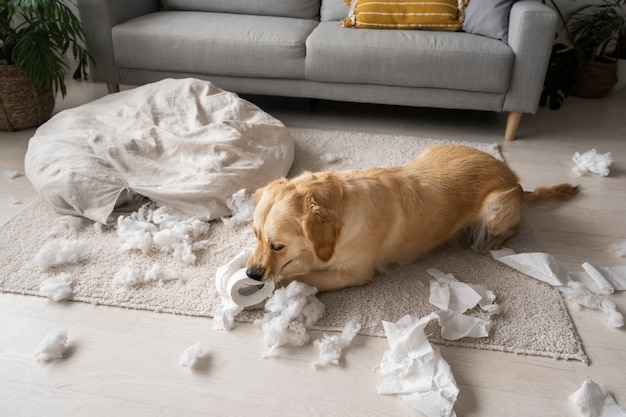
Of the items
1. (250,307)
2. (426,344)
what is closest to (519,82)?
(426,344)

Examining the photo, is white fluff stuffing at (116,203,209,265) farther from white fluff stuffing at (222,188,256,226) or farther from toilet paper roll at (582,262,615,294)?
toilet paper roll at (582,262,615,294)

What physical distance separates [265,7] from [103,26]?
1.09 m

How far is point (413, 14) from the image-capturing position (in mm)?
2852

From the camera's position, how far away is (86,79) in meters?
3.64

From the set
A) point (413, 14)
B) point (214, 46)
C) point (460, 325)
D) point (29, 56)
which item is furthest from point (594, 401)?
point (29, 56)

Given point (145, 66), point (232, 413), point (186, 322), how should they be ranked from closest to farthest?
point (232, 413)
point (186, 322)
point (145, 66)

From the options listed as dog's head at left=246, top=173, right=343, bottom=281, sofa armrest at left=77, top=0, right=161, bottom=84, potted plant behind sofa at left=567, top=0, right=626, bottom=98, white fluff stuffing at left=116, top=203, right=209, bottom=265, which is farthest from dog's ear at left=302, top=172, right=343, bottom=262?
potted plant behind sofa at left=567, top=0, right=626, bottom=98

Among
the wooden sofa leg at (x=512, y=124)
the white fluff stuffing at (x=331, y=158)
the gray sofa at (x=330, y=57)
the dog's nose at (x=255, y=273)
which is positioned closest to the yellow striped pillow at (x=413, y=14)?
the gray sofa at (x=330, y=57)

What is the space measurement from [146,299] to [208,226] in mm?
471

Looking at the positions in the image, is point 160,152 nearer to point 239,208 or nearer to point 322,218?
point 239,208

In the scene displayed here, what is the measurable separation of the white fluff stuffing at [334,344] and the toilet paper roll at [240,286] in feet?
0.78

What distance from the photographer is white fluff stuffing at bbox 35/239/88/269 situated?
5.65 ft

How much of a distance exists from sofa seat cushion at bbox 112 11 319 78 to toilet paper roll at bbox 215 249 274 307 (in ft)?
5.24

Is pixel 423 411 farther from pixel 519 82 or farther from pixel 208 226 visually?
pixel 519 82
